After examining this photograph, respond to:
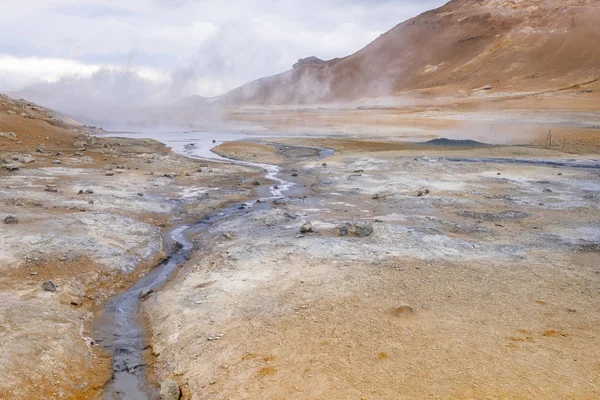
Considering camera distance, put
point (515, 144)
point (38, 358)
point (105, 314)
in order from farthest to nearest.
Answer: point (515, 144), point (105, 314), point (38, 358)

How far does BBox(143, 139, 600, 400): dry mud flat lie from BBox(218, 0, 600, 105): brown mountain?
2490 inches

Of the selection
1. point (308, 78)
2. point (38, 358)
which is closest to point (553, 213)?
point (38, 358)

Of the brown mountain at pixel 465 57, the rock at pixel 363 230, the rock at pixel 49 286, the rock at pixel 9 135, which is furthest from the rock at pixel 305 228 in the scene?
the brown mountain at pixel 465 57

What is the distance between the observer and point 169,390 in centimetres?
577

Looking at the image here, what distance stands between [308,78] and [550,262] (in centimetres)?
11411

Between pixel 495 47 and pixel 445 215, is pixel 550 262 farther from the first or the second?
pixel 495 47

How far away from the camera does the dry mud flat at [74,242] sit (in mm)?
6211

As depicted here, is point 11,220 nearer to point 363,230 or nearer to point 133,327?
point 133,327

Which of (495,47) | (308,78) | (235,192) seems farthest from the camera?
(308,78)

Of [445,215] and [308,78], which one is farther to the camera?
[308,78]

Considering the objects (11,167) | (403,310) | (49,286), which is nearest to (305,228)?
(403,310)

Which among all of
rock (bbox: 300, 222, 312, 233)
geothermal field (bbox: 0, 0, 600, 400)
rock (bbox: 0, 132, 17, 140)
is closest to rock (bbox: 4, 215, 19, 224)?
geothermal field (bbox: 0, 0, 600, 400)

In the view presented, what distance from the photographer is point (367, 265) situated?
9.10 metres

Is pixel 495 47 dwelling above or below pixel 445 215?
above
